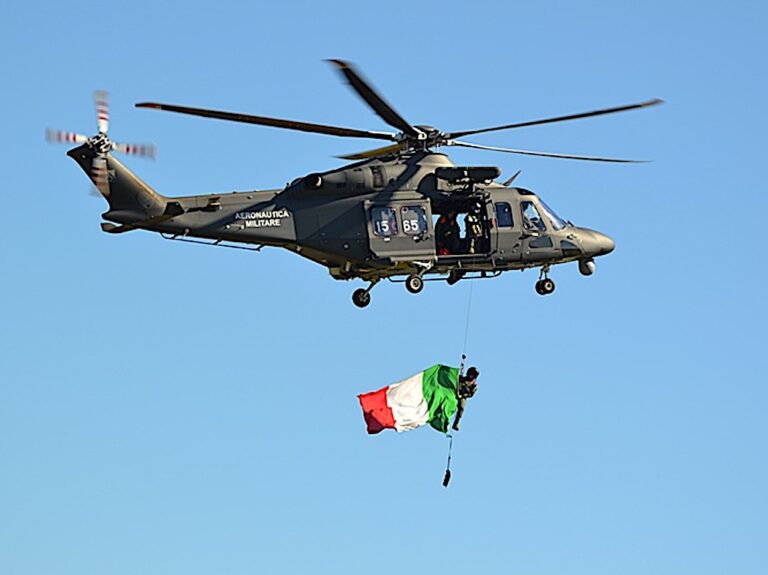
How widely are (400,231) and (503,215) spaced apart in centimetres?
297

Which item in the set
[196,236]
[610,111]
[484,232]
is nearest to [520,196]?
[484,232]

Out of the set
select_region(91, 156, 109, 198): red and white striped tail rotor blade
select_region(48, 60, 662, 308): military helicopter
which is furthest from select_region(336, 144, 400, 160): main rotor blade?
select_region(91, 156, 109, 198): red and white striped tail rotor blade

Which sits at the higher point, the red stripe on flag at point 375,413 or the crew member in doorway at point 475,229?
the crew member in doorway at point 475,229

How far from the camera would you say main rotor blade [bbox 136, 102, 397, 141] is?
137 feet

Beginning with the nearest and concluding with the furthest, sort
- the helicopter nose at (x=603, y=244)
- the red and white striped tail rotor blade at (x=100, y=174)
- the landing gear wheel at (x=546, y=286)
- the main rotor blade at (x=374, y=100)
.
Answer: the main rotor blade at (x=374, y=100), the red and white striped tail rotor blade at (x=100, y=174), the landing gear wheel at (x=546, y=286), the helicopter nose at (x=603, y=244)

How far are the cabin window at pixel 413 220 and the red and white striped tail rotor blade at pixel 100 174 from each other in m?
7.45

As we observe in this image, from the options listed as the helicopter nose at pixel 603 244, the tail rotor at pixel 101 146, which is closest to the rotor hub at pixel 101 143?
the tail rotor at pixel 101 146

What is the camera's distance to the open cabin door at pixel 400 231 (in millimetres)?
46906

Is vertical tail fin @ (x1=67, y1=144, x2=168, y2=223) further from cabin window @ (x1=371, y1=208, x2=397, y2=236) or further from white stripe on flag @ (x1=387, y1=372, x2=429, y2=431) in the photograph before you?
white stripe on flag @ (x1=387, y1=372, x2=429, y2=431)

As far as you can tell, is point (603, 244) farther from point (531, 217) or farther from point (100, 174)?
point (100, 174)

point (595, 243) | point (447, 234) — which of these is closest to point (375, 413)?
point (447, 234)

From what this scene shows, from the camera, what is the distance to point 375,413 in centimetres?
4925

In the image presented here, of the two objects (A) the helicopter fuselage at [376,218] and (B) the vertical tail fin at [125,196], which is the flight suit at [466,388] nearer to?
(A) the helicopter fuselage at [376,218]

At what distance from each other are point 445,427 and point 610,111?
9.64m
